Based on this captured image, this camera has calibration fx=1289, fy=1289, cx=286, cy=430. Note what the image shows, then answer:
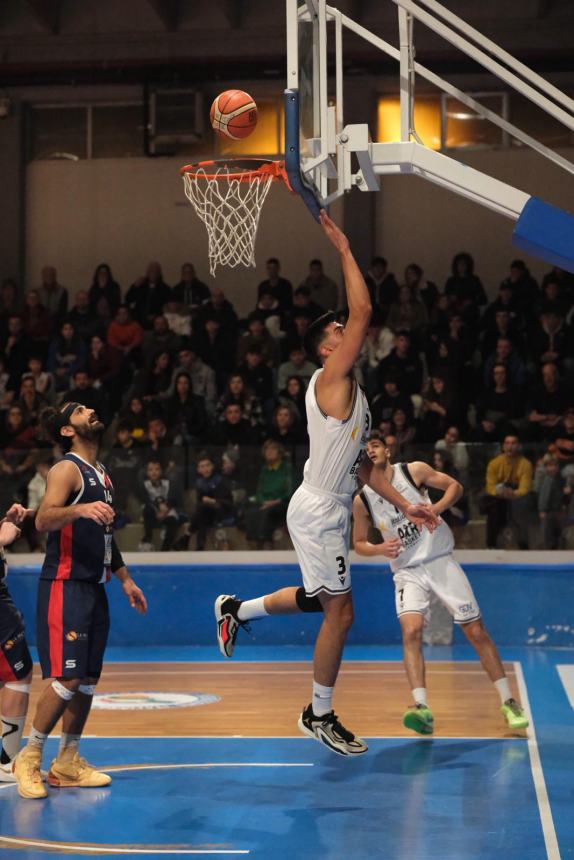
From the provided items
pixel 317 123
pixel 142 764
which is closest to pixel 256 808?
pixel 142 764

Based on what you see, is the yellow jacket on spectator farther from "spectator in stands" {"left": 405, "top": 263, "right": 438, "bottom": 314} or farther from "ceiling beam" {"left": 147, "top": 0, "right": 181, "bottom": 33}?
"ceiling beam" {"left": 147, "top": 0, "right": 181, "bottom": 33}

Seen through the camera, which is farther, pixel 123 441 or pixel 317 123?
pixel 123 441

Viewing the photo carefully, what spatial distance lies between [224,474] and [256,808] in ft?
20.3

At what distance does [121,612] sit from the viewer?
13078mm

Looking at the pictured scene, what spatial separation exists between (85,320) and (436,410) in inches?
234

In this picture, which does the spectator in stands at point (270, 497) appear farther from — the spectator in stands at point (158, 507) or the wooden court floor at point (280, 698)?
the wooden court floor at point (280, 698)

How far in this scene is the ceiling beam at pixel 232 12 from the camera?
1894 centimetres

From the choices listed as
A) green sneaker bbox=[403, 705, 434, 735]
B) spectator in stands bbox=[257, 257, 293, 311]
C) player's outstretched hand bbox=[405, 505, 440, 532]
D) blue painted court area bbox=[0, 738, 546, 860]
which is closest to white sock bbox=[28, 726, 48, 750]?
blue painted court area bbox=[0, 738, 546, 860]

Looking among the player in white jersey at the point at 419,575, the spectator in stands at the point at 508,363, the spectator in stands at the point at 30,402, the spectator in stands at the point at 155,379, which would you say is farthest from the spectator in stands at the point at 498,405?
the spectator in stands at the point at 30,402

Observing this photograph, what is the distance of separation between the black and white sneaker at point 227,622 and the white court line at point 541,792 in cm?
191

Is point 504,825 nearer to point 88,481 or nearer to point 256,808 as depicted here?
point 256,808

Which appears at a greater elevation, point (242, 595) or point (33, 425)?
point (33, 425)

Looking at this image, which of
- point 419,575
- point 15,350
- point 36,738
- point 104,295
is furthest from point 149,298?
point 36,738

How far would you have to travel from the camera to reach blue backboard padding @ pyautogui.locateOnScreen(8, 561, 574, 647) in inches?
498
